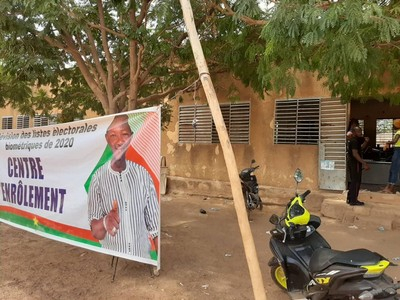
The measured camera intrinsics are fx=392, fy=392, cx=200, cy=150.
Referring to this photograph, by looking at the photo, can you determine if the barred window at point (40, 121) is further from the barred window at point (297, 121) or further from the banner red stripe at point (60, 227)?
the banner red stripe at point (60, 227)

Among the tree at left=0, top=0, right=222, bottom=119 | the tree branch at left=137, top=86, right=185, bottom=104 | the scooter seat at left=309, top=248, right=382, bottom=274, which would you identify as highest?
the tree at left=0, top=0, right=222, bottom=119

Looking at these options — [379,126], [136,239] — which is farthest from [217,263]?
[379,126]

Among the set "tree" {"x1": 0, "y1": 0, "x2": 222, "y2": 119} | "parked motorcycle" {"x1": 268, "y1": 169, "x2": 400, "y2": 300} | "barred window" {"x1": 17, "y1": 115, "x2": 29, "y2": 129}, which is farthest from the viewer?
"barred window" {"x1": 17, "y1": 115, "x2": 29, "y2": 129}

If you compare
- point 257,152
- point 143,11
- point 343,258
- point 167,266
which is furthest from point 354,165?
point 343,258

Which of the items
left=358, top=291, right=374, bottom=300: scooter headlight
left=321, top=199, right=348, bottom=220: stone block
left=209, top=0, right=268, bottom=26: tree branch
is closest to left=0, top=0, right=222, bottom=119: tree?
left=209, top=0, right=268, bottom=26: tree branch

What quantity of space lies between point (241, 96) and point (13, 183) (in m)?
5.78

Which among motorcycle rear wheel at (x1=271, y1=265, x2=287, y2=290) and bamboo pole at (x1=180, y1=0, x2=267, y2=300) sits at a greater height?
bamboo pole at (x1=180, y1=0, x2=267, y2=300)

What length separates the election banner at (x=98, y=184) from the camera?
3.81 metres

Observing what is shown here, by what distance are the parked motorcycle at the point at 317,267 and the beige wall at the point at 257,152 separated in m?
4.45

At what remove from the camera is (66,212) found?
177 inches

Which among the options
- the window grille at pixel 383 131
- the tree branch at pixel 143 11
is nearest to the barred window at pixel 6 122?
the tree branch at pixel 143 11

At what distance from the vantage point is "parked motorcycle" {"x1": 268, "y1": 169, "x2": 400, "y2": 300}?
9.07 ft

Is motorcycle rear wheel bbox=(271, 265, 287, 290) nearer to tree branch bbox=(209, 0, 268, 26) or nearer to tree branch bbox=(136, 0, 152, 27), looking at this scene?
tree branch bbox=(209, 0, 268, 26)

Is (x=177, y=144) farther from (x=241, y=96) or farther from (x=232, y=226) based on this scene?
(x=232, y=226)
